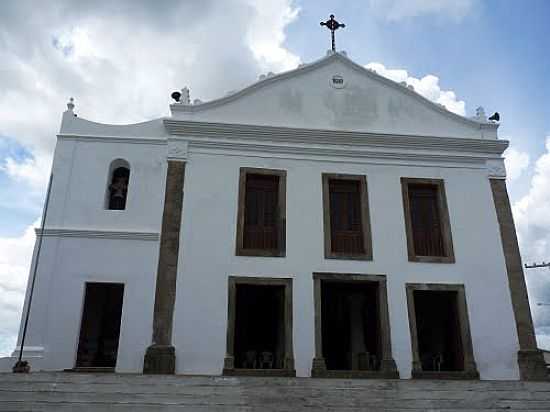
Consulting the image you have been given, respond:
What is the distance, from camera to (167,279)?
11852 mm

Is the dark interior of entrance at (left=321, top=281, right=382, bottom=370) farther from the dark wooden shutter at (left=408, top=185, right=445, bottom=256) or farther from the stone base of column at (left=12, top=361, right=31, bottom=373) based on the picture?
the stone base of column at (left=12, top=361, right=31, bottom=373)

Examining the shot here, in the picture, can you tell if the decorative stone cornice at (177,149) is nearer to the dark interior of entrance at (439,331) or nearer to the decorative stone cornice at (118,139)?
the decorative stone cornice at (118,139)

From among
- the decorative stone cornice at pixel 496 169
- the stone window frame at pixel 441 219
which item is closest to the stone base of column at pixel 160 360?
the stone window frame at pixel 441 219

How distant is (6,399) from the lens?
791cm

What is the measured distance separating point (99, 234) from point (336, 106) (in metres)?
7.00

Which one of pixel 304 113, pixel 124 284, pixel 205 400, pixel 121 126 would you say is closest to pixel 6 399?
pixel 205 400

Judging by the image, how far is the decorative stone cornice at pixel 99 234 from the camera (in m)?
12.1

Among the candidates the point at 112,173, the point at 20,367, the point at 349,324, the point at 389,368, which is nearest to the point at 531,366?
the point at 389,368

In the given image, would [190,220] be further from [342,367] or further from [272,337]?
[342,367]

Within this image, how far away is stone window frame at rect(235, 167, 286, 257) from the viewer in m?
12.3

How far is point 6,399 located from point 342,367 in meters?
8.01

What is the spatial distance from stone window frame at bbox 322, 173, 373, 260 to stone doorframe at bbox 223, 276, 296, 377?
4.49 feet

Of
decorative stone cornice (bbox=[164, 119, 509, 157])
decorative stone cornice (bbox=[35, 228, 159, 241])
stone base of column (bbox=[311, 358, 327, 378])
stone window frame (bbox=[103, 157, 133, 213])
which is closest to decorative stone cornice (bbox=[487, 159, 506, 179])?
decorative stone cornice (bbox=[164, 119, 509, 157])

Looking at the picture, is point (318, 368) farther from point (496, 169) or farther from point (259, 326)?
point (496, 169)
